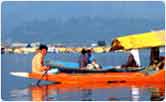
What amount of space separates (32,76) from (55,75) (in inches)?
6.5

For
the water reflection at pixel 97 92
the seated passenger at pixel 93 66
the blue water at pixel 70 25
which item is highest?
the blue water at pixel 70 25

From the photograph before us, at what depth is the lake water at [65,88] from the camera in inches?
184

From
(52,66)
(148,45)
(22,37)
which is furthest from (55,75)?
(148,45)

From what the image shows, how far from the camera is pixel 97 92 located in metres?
4.75

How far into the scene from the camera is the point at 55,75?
4824mm

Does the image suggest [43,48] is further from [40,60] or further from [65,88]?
[65,88]

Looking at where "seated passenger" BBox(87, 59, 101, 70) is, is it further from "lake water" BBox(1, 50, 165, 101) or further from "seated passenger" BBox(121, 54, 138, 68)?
"seated passenger" BBox(121, 54, 138, 68)

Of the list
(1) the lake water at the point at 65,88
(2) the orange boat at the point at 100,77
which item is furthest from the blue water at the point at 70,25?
(2) the orange boat at the point at 100,77

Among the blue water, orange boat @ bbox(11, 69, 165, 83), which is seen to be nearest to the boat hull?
orange boat @ bbox(11, 69, 165, 83)

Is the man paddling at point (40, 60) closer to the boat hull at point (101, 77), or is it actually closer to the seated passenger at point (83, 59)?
the boat hull at point (101, 77)

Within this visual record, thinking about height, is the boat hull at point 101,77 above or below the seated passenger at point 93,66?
below

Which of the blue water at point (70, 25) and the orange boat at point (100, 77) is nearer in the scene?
the blue water at point (70, 25)

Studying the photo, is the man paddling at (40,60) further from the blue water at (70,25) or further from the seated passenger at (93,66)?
the seated passenger at (93,66)

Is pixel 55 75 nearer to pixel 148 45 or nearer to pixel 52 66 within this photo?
pixel 52 66
